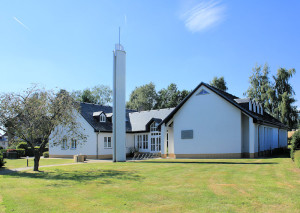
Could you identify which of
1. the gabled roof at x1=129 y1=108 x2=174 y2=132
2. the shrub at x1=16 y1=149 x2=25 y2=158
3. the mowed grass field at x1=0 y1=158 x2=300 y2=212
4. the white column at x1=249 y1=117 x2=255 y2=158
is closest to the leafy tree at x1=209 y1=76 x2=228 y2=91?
the gabled roof at x1=129 y1=108 x2=174 y2=132

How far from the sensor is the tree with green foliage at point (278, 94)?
148 ft

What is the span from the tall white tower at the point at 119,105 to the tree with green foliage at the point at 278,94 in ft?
97.7

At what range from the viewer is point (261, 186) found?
9367 mm

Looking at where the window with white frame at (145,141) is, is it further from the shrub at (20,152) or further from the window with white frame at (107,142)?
the shrub at (20,152)

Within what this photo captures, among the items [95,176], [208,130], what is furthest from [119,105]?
[95,176]

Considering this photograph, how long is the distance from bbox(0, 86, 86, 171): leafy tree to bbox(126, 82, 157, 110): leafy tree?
163 ft

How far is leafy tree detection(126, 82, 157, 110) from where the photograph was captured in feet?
222

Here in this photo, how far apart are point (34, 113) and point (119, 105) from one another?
33.1ft

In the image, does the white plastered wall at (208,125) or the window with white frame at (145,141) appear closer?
the white plastered wall at (208,125)

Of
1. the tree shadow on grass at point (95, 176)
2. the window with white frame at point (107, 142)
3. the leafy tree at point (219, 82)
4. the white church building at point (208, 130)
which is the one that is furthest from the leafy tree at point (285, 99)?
the tree shadow on grass at point (95, 176)

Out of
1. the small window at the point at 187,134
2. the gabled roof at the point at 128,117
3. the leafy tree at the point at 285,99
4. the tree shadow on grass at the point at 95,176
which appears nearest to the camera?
the tree shadow on grass at the point at 95,176

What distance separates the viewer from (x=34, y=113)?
54.5ft

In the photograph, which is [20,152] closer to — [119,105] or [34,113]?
[119,105]

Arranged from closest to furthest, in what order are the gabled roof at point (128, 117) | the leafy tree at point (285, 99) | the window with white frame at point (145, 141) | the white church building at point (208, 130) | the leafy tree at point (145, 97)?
the white church building at point (208, 130), the gabled roof at point (128, 117), the window with white frame at point (145, 141), the leafy tree at point (285, 99), the leafy tree at point (145, 97)
